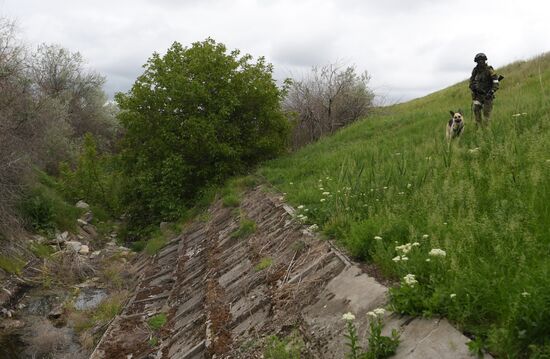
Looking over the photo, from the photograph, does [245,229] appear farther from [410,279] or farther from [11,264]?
[11,264]

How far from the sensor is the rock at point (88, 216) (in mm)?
21491

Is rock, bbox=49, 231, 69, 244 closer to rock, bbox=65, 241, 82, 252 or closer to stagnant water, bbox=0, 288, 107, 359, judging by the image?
rock, bbox=65, 241, 82, 252

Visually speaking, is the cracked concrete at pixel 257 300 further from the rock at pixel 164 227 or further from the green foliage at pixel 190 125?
the green foliage at pixel 190 125

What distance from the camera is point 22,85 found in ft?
63.2

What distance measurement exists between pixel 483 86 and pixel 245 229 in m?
6.80

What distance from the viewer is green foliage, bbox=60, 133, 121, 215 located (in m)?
23.1

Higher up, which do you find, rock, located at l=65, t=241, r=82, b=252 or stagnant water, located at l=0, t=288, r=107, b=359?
rock, located at l=65, t=241, r=82, b=252

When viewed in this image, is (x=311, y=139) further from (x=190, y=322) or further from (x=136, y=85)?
(x=190, y=322)

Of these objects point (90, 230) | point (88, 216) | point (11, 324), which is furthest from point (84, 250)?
point (11, 324)

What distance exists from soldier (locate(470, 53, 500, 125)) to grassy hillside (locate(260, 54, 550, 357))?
1.57 meters

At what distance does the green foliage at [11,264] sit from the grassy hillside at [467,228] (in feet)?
30.5

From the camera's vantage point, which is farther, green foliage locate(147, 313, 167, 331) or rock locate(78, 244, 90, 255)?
rock locate(78, 244, 90, 255)

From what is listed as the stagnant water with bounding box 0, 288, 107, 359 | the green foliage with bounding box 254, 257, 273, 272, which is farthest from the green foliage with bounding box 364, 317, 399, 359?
the stagnant water with bounding box 0, 288, 107, 359

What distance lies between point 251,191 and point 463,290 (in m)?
10.8
